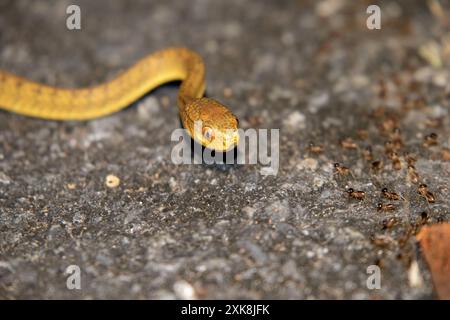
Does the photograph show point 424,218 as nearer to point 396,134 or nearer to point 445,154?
point 445,154

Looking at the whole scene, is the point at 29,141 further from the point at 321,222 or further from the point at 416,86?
the point at 416,86

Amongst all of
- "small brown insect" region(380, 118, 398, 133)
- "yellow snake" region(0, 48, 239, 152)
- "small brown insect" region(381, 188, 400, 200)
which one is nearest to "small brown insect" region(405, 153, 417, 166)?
"small brown insect" region(381, 188, 400, 200)

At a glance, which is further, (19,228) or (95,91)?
(95,91)

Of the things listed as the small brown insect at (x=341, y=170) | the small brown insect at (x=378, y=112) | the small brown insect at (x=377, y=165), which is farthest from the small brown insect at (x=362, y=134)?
the small brown insect at (x=341, y=170)

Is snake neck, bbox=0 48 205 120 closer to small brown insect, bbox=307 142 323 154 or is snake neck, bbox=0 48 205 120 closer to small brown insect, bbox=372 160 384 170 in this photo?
small brown insect, bbox=307 142 323 154

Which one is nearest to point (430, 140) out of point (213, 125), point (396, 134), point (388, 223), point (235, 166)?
point (396, 134)
